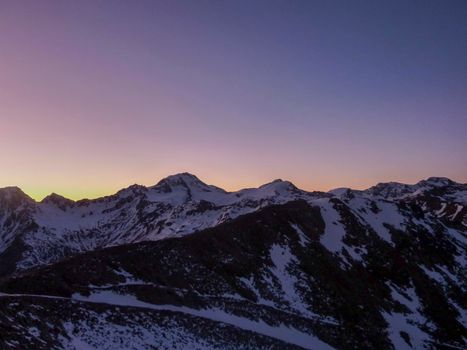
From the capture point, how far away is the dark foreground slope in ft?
132

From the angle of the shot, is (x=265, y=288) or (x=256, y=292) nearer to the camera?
(x=256, y=292)

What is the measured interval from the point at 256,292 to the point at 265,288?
2.82 meters

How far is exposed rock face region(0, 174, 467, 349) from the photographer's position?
1610 inches

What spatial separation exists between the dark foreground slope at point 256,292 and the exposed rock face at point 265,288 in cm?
20

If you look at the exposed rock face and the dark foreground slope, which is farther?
the exposed rock face

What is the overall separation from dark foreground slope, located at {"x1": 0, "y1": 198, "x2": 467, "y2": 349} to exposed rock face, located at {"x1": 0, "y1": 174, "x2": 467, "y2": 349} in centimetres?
20

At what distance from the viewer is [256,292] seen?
67750mm

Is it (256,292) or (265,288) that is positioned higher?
(265,288)

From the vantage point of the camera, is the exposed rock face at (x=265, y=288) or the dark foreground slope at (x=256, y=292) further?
the exposed rock face at (x=265, y=288)

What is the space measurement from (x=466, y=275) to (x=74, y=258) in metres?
85.3

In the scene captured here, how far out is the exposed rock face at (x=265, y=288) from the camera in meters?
40.9

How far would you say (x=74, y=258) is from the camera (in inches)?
2228

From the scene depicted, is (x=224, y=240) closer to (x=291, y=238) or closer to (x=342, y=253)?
(x=291, y=238)

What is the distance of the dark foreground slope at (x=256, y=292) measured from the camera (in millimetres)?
40188
